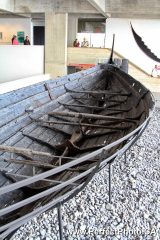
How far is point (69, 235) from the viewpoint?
2.03 m

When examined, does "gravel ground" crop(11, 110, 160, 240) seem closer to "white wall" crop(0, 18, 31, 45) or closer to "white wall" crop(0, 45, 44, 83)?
"white wall" crop(0, 45, 44, 83)

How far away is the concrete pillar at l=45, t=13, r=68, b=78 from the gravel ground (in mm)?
8956

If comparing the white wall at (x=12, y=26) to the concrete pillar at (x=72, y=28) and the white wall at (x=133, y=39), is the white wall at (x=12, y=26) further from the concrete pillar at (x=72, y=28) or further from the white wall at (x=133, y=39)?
the white wall at (x=133, y=39)

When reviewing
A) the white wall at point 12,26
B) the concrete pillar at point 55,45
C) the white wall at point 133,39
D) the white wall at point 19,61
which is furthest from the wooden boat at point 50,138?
the white wall at point 12,26

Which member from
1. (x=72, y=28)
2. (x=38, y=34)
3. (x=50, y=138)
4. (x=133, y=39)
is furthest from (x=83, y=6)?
(x=50, y=138)

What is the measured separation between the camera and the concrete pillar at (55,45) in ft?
36.0

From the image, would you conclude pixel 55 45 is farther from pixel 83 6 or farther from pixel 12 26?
pixel 12 26

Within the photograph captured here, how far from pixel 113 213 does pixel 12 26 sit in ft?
43.8

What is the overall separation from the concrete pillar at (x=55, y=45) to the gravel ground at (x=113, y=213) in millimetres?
8956

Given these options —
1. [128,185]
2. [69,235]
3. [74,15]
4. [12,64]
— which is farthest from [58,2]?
[69,235]

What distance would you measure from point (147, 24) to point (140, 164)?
10317 millimetres

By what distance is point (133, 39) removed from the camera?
12.1m

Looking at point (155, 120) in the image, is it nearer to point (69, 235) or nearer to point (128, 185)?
point (128, 185)

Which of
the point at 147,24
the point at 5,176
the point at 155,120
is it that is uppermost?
the point at 147,24
